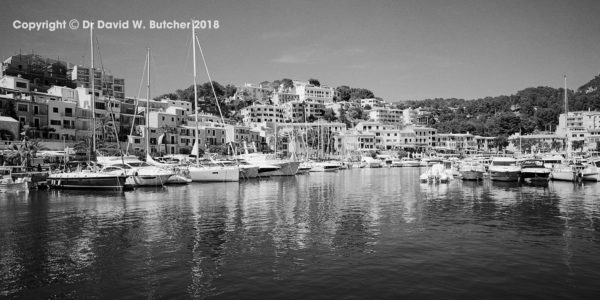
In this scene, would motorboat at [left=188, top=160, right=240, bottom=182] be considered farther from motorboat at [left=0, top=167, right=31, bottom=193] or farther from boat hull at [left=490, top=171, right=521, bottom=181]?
boat hull at [left=490, top=171, right=521, bottom=181]

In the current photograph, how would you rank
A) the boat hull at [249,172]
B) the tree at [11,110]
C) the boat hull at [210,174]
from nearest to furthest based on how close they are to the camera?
the boat hull at [210,174] < the boat hull at [249,172] < the tree at [11,110]

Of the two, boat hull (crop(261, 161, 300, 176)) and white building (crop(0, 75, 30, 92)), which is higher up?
white building (crop(0, 75, 30, 92))

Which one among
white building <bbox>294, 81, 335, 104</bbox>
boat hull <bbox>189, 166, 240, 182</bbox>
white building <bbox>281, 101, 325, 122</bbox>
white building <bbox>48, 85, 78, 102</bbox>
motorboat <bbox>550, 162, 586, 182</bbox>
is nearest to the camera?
motorboat <bbox>550, 162, 586, 182</bbox>

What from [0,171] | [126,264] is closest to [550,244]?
[126,264]

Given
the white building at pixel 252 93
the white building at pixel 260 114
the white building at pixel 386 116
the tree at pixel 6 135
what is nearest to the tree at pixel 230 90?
the white building at pixel 252 93

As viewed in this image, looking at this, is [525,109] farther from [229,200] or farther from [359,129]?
Answer: [229,200]

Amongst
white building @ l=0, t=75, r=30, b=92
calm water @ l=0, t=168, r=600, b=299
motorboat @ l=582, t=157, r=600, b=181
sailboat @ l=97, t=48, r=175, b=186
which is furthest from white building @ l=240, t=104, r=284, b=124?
calm water @ l=0, t=168, r=600, b=299

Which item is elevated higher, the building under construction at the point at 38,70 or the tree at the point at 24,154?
the building under construction at the point at 38,70

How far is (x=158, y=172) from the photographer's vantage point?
44844 millimetres

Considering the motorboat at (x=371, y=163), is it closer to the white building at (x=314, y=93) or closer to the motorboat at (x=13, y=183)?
the white building at (x=314, y=93)

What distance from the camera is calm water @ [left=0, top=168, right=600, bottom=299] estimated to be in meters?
12.2

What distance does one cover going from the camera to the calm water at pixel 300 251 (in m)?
12.2

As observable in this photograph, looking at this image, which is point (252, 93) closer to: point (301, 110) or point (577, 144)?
point (301, 110)

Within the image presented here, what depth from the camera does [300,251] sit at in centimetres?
1628
